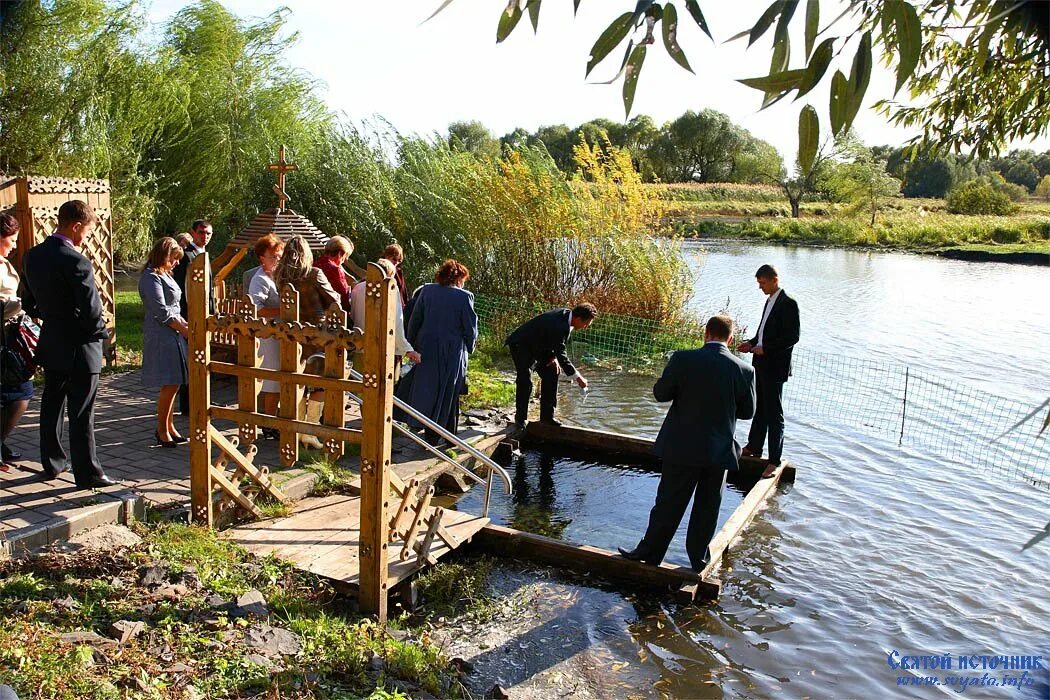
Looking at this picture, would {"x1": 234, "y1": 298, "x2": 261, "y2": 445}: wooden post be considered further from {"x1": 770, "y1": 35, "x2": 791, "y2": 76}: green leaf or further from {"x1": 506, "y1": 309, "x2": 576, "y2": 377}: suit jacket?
{"x1": 770, "y1": 35, "x2": 791, "y2": 76}: green leaf

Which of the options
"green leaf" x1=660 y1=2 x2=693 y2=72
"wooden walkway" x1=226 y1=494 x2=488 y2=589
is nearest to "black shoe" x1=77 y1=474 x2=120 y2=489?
"wooden walkway" x1=226 y1=494 x2=488 y2=589

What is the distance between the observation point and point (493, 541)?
6.67 metres

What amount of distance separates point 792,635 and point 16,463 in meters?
5.94

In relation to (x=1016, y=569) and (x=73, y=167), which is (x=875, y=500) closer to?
(x=1016, y=569)

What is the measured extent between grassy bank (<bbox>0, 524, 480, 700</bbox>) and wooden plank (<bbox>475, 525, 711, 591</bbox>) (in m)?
1.24

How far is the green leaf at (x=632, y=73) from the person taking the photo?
6.74 feet

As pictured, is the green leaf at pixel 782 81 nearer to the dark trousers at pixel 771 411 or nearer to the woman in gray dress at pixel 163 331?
the woman in gray dress at pixel 163 331

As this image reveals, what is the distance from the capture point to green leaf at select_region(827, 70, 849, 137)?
1.85 m

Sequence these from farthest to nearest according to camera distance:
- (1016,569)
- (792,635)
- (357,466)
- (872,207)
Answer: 1. (872,207)
2. (357,466)
3. (1016,569)
4. (792,635)

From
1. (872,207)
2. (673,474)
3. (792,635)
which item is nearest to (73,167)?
(673,474)

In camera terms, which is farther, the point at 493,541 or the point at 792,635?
the point at 493,541

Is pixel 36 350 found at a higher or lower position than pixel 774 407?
higher

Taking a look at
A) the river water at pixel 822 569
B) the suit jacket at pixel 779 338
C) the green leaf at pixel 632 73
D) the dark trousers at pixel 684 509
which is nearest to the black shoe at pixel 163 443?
the river water at pixel 822 569

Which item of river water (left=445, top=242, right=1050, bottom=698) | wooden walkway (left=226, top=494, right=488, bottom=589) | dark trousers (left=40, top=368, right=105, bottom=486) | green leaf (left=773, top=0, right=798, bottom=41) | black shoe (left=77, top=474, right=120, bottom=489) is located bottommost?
river water (left=445, top=242, right=1050, bottom=698)
